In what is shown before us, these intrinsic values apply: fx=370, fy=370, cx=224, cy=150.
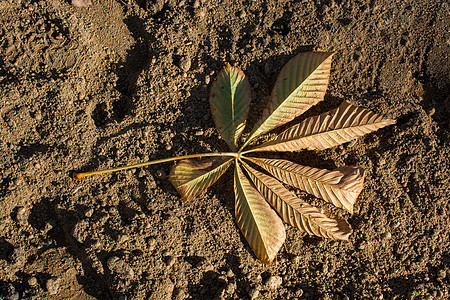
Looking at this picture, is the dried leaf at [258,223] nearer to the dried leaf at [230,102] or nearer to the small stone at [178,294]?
the dried leaf at [230,102]

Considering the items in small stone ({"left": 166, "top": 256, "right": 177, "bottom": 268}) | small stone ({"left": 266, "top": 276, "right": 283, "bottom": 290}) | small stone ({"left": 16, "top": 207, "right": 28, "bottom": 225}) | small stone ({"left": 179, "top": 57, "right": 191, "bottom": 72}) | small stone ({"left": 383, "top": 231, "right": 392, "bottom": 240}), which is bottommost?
small stone ({"left": 383, "top": 231, "right": 392, "bottom": 240})

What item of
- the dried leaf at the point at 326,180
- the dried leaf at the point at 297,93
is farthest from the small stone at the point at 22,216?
Answer: the dried leaf at the point at 326,180

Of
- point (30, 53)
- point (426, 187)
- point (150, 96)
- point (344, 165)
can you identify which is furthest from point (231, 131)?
point (30, 53)

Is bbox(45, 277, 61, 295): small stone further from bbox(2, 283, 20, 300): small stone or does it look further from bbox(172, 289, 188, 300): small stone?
bbox(172, 289, 188, 300): small stone

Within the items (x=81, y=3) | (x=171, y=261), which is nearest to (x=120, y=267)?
(x=171, y=261)

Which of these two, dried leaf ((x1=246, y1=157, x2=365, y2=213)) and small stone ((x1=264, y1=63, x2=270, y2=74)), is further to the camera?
small stone ((x1=264, y1=63, x2=270, y2=74))

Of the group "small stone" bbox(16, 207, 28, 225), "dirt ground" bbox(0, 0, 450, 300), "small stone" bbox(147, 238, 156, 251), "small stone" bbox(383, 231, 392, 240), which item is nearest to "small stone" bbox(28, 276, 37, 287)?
"dirt ground" bbox(0, 0, 450, 300)
